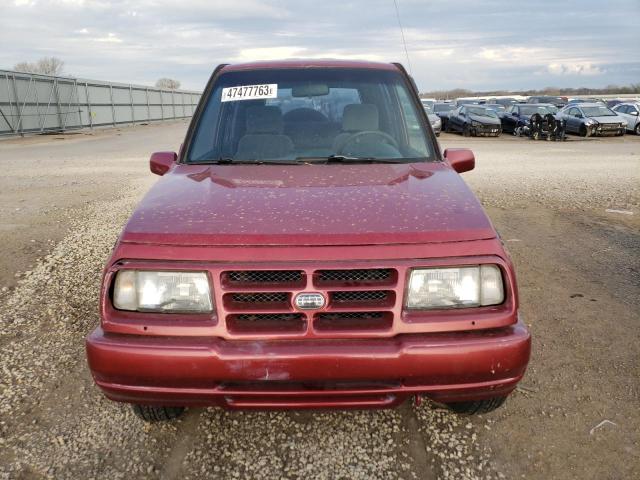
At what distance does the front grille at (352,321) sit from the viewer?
2.11 meters

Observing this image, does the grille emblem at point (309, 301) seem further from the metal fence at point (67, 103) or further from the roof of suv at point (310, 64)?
the metal fence at point (67, 103)

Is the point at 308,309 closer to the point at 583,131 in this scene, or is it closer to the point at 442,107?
the point at 583,131

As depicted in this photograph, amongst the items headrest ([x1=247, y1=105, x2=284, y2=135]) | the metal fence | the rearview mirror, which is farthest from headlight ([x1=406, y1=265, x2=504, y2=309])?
the metal fence

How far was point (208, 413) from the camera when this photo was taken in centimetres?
281

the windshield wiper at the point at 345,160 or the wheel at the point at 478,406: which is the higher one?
the windshield wiper at the point at 345,160

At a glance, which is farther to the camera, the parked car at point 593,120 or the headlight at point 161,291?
the parked car at point 593,120

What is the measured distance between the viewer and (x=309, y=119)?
346 centimetres

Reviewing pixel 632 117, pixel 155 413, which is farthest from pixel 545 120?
pixel 155 413

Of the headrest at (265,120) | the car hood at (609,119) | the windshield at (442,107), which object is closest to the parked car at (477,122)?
the car hood at (609,119)

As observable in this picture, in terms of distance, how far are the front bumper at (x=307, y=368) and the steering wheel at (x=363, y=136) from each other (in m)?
1.45

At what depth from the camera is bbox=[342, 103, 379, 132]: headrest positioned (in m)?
3.41

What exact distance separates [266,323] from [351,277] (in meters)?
0.36

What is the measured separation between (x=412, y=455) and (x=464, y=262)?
937 mm

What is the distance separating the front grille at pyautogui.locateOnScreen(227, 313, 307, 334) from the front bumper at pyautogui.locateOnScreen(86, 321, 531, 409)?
0.05 metres
